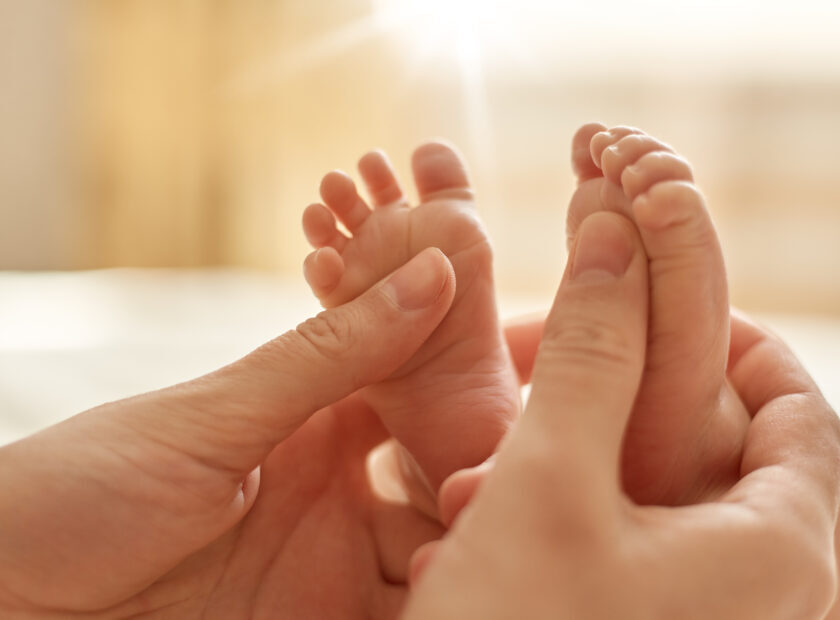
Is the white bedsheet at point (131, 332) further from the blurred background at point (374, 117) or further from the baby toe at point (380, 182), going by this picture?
the baby toe at point (380, 182)

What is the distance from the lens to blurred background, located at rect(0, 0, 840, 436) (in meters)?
2.26

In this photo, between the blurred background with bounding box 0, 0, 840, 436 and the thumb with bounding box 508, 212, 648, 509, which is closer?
the thumb with bounding box 508, 212, 648, 509

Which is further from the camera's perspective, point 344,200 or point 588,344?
point 344,200

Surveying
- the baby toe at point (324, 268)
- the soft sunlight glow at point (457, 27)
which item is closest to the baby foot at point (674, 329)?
the baby toe at point (324, 268)

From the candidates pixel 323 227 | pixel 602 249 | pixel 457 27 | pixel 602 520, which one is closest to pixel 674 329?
pixel 602 249

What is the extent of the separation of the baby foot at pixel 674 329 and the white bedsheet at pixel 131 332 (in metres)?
0.40

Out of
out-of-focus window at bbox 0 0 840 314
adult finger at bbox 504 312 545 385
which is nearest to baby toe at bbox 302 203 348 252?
adult finger at bbox 504 312 545 385

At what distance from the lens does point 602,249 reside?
53 cm

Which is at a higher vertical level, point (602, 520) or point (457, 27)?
point (457, 27)

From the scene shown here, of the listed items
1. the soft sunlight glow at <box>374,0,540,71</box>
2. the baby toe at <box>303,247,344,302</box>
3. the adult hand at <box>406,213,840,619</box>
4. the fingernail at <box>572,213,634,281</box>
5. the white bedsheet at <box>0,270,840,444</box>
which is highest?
the soft sunlight glow at <box>374,0,540,71</box>

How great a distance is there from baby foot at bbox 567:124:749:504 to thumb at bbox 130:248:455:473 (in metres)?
0.16

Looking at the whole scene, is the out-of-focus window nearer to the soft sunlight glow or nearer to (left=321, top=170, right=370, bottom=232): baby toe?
the soft sunlight glow

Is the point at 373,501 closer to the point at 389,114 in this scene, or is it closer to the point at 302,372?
the point at 302,372

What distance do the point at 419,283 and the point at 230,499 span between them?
0.25 m
